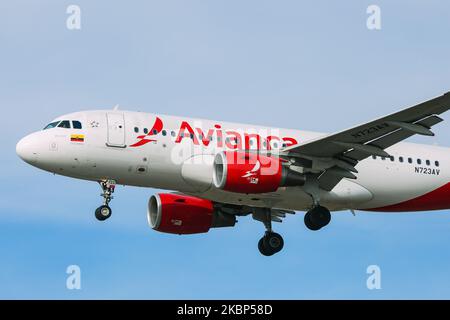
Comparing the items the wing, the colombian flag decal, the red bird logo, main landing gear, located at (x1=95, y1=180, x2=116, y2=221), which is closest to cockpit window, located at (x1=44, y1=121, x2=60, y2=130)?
the colombian flag decal

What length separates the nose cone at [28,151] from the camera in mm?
39094

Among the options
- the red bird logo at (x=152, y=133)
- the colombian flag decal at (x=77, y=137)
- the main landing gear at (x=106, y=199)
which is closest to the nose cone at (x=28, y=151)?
the colombian flag decal at (x=77, y=137)

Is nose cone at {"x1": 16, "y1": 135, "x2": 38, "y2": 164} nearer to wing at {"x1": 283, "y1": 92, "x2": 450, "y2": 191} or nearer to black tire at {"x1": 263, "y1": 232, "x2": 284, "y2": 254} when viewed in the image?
wing at {"x1": 283, "y1": 92, "x2": 450, "y2": 191}

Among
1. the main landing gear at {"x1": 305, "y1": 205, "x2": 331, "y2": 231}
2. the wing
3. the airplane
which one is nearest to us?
the wing

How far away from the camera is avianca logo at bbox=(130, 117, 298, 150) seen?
3997 centimetres

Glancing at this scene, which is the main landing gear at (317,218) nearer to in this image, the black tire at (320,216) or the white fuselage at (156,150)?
the black tire at (320,216)

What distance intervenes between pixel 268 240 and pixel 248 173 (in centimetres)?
502

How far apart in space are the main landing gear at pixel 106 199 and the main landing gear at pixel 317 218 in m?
7.46

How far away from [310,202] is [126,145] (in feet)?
24.5

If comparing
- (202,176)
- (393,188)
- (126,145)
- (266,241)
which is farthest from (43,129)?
(393,188)

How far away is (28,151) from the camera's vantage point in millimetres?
39156

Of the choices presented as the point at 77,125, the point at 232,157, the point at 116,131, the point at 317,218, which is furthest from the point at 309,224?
the point at 77,125

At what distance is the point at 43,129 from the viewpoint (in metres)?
40.2

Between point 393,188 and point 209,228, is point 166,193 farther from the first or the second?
point 393,188
